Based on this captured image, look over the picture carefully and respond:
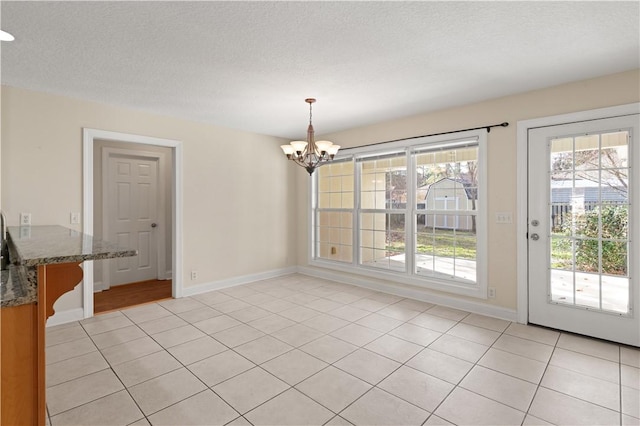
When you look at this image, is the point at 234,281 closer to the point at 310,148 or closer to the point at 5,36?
the point at 310,148

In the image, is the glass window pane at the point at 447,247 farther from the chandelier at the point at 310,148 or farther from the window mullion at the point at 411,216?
the chandelier at the point at 310,148

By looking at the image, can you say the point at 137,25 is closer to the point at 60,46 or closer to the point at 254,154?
the point at 60,46

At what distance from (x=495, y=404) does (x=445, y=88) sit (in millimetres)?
2744

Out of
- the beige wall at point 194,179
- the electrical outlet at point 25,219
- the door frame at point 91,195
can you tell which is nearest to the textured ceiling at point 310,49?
the beige wall at point 194,179

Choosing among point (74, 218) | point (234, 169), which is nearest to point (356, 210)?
point (234, 169)

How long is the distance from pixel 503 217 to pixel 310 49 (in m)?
2.72

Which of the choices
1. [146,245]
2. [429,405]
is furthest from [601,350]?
[146,245]

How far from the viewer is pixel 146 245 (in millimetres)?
5379

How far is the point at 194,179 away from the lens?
4434mm

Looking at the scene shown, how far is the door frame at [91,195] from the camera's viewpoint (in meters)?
3.53

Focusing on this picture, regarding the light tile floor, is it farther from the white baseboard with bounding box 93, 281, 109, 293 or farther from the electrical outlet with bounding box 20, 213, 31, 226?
the white baseboard with bounding box 93, 281, 109, 293

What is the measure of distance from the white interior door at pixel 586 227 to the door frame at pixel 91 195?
424cm

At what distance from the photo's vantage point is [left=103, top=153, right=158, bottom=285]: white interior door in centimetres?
496

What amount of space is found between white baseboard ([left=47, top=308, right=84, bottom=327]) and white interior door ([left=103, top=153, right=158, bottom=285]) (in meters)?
1.45
